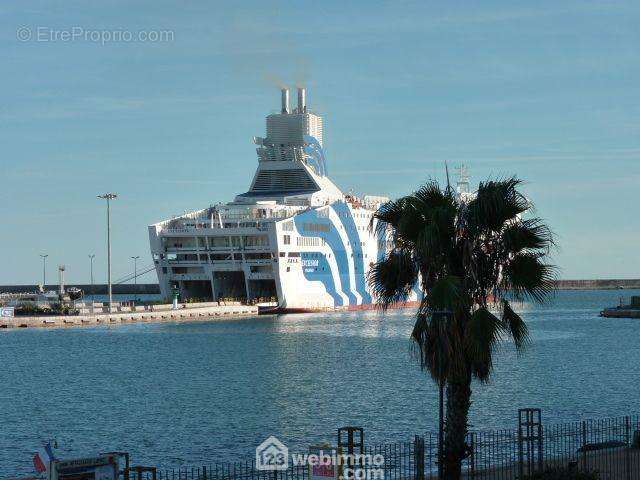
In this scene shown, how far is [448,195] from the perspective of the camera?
80.7 ft

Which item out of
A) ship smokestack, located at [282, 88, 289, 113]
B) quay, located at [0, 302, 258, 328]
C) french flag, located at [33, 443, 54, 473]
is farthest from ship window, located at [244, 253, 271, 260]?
french flag, located at [33, 443, 54, 473]

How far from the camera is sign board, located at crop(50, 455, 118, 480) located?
17812 millimetres

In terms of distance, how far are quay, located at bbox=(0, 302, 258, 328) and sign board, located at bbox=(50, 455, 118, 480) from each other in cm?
8468

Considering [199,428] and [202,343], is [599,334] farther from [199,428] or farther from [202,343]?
[199,428]

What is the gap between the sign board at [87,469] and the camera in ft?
58.4

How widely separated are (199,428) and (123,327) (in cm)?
6444

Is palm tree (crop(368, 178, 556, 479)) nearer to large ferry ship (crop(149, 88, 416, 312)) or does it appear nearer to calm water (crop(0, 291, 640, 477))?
calm water (crop(0, 291, 640, 477))

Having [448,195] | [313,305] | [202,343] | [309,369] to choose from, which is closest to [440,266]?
[448,195]

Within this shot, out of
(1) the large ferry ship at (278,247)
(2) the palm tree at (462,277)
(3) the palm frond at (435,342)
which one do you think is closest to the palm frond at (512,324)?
(2) the palm tree at (462,277)

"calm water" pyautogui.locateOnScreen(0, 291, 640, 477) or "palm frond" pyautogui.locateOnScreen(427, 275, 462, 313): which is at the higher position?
"palm frond" pyautogui.locateOnScreen(427, 275, 462, 313)

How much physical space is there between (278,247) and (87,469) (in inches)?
3561

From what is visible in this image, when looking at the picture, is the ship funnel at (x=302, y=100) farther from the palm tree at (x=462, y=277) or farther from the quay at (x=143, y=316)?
the palm tree at (x=462, y=277)

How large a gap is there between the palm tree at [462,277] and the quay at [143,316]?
8186 centimetres

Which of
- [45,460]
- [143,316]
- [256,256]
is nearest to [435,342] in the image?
[45,460]
